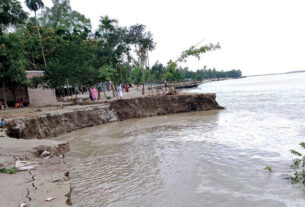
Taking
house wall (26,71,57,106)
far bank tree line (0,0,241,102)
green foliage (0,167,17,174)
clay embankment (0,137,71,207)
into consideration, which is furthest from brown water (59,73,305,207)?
house wall (26,71,57,106)

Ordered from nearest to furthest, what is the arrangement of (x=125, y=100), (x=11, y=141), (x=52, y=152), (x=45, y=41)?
1. (x=52, y=152)
2. (x=11, y=141)
3. (x=125, y=100)
4. (x=45, y=41)

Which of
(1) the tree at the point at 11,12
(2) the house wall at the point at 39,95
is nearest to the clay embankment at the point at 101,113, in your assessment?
(1) the tree at the point at 11,12

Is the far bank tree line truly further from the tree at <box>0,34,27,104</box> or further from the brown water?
the brown water

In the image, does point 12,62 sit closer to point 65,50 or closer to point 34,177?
point 65,50

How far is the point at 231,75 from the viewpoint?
643 ft

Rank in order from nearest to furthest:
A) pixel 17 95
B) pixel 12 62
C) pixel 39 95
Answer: pixel 12 62
pixel 17 95
pixel 39 95

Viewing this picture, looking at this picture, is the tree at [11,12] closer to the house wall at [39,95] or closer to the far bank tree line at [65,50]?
the far bank tree line at [65,50]

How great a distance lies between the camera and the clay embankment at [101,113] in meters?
12.8

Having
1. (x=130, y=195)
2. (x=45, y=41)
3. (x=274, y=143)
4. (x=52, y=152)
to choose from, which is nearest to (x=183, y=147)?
(x=274, y=143)

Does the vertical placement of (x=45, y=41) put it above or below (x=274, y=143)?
above

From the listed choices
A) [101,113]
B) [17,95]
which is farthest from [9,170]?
[17,95]

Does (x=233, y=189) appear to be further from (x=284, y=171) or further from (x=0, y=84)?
(x=0, y=84)

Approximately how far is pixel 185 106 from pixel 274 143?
12.6 m

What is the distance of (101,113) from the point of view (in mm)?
17891
